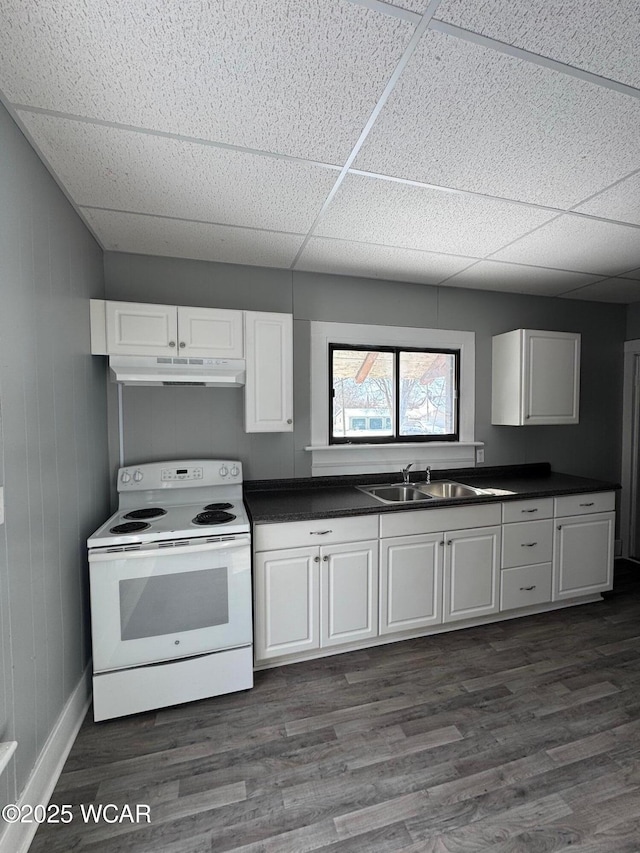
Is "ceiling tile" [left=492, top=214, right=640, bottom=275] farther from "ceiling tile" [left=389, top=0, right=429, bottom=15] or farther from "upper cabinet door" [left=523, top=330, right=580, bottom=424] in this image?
"ceiling tile" [left=389, top=0, right=429, bottom=15]

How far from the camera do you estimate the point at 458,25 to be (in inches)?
38.7

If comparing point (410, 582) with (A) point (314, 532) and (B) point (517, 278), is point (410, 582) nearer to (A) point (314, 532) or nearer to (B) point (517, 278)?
(A) point (314, 532)

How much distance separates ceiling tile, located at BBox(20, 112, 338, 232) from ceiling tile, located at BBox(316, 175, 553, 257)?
146 millimetres

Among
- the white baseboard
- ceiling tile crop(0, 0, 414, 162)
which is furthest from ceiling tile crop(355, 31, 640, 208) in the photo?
the white baseboard

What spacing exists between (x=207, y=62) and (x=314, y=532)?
2.01 meters

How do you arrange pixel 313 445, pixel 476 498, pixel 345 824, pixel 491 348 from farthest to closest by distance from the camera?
pixel 491 348, pixel 313 445, pixel 476 498, pixel 345 824

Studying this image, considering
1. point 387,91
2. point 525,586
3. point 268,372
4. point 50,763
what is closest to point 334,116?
point 387,91

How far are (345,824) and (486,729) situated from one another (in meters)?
0.79

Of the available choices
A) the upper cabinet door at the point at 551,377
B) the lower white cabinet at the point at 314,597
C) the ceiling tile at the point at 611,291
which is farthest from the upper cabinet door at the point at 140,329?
the ceiling tile at the point at 611,291

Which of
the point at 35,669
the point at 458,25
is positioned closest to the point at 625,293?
the point at 458,25

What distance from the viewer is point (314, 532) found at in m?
2.20

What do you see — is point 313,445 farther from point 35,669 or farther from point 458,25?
point 458,25

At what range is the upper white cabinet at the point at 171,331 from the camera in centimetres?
215

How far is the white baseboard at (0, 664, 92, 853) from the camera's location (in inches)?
48.3
